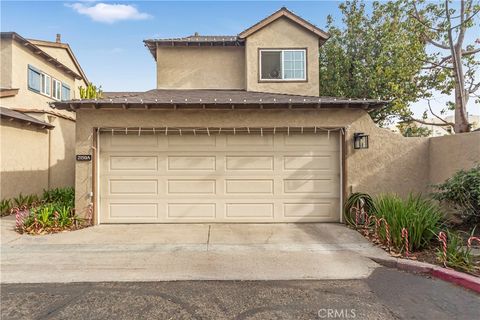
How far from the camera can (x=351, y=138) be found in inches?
312

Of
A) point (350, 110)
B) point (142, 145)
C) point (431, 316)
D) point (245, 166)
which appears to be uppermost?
point (350, 110)

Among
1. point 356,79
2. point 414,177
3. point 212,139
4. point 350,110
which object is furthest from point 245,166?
point 356,79

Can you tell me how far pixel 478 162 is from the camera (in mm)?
6496

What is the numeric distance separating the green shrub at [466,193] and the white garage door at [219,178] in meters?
2.68

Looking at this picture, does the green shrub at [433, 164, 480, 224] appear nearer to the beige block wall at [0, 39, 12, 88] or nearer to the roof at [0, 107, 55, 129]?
the roof at [0, 107, 55, 129]

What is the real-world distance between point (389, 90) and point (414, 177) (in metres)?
7.36

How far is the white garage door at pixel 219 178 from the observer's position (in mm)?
7887

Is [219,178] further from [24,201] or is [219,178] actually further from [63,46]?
[63,46]

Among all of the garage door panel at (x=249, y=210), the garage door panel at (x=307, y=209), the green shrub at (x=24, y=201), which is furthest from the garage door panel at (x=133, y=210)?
the green shrub at (x=24, y=201)

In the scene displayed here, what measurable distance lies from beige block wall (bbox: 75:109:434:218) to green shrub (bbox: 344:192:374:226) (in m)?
0.39

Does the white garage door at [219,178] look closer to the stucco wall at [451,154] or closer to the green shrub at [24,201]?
the stucco wall at [451,154]

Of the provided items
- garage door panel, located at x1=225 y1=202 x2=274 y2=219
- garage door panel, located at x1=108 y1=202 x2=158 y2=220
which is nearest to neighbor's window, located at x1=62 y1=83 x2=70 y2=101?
garage door panel, located at x1=108 y1=202 x2=158 y2=220

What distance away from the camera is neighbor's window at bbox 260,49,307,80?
1054cm

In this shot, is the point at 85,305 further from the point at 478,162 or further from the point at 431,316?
the point at 478,162
